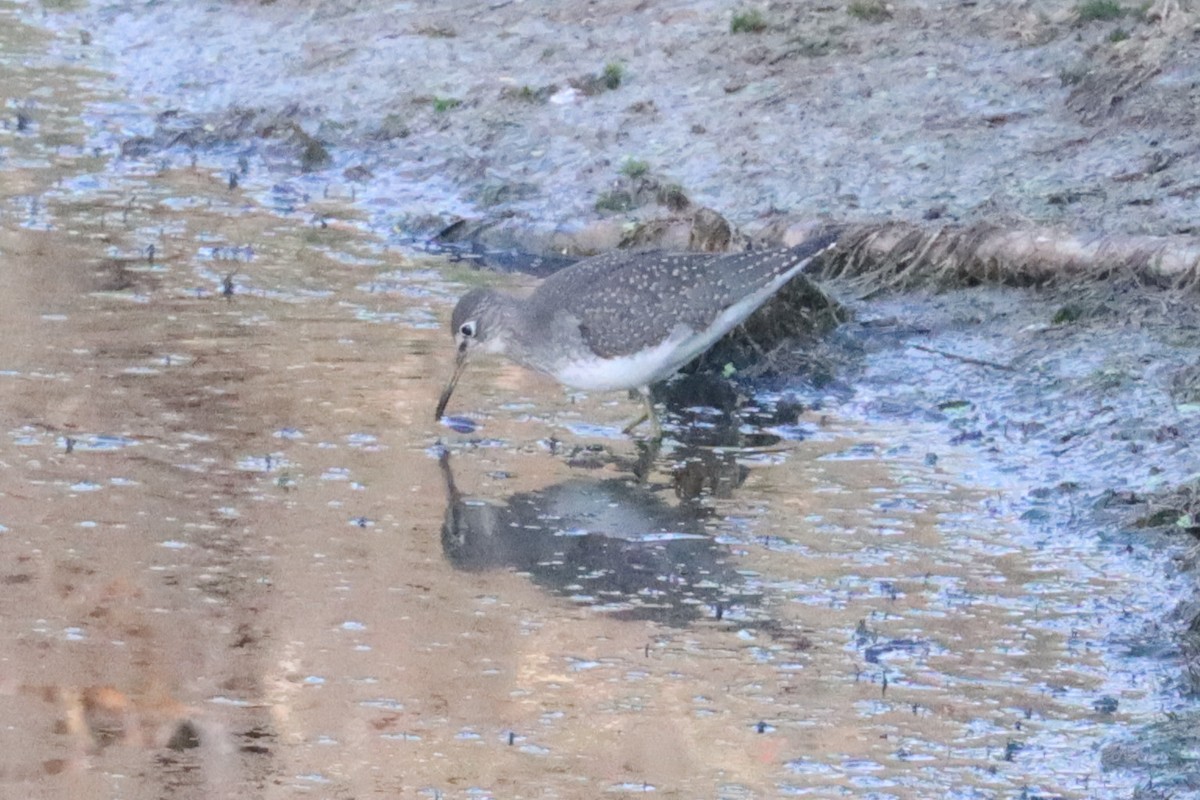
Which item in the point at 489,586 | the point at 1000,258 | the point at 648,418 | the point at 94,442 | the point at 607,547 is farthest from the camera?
the point at 1000,258

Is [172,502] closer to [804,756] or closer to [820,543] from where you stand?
[820,543]

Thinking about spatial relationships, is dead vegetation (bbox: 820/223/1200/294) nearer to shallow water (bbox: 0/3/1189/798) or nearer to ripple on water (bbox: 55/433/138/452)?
shallow water (bbox: 0/3/1189/798)

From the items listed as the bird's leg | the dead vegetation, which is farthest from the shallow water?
the dead vegetation

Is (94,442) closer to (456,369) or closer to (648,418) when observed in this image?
(456,369)

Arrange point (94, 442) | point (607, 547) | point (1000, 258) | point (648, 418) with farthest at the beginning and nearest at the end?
point (1000, 258), point (648, 418), point (94, 442), point (607, 547)

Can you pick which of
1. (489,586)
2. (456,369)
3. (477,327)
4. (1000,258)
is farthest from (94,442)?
(1000,258)

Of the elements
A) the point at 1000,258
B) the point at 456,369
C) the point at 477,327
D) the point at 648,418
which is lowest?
the point at 648,418

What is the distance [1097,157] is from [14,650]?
670cm

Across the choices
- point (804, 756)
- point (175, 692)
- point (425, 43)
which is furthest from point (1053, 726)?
point (425, 43)

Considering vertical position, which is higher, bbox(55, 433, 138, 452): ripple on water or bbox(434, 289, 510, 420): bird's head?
bbox(434, 289, 510, 420): bird's head

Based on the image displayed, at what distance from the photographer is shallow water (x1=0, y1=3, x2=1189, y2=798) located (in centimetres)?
531

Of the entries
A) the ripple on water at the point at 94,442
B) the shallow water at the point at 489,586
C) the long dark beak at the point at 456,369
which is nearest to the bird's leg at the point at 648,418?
the shallow water at the point at 489,586

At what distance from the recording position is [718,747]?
17.7 ft

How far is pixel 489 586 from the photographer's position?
21.6 ft
